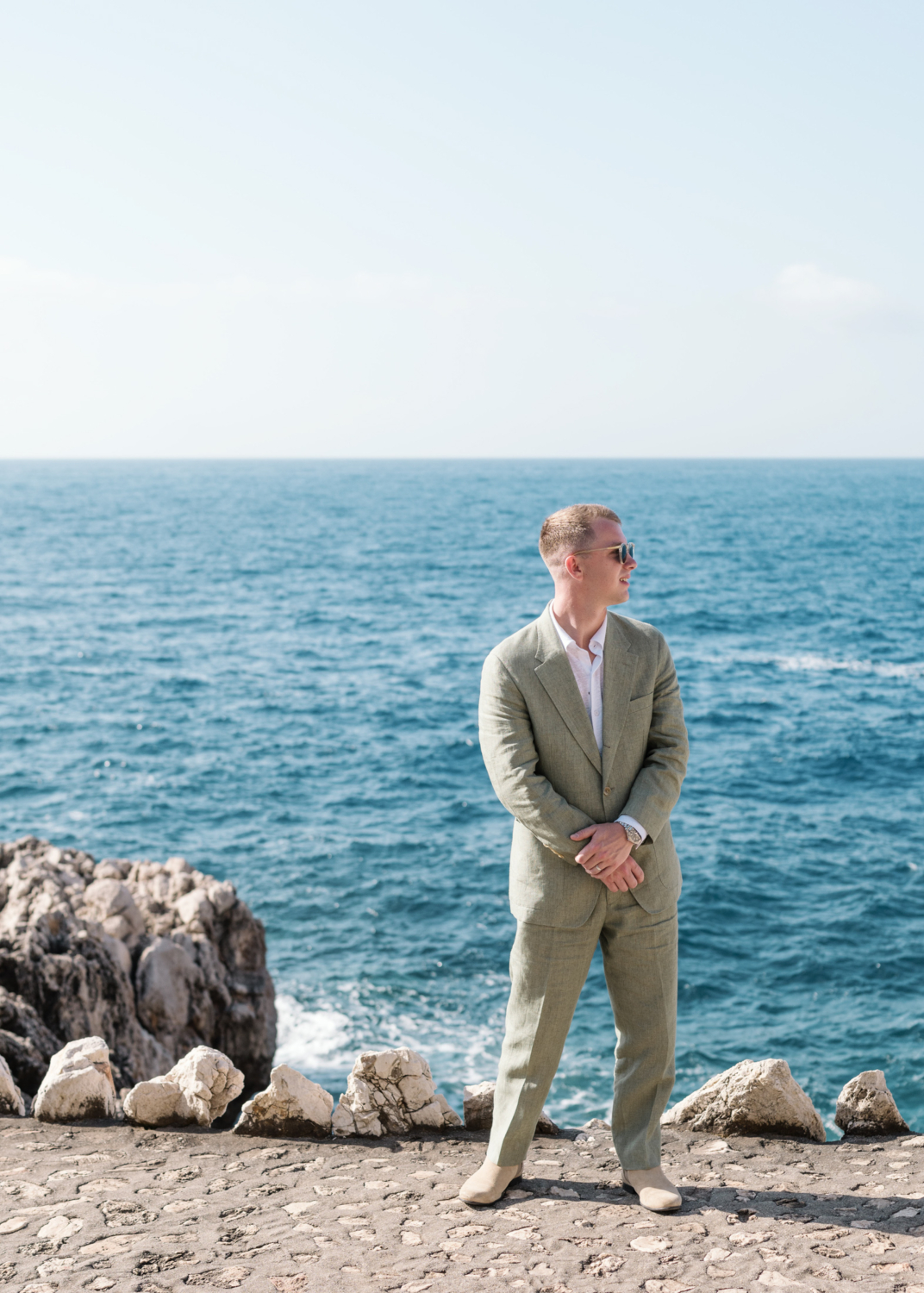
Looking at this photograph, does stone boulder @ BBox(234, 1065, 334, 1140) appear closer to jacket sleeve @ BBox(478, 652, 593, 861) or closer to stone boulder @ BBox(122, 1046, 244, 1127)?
stone boulder @ BBox(122, 1046, 244, 1127)

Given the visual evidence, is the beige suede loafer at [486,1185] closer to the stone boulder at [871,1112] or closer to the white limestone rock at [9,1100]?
the stone boulder at [871,1112]

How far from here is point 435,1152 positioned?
18.5ft

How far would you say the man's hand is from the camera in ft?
14.5

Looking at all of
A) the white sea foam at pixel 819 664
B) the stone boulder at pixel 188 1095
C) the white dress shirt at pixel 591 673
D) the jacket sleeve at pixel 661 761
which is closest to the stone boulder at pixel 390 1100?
the stone boulder at pixel 188 1095

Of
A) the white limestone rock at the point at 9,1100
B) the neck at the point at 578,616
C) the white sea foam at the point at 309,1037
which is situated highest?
the neck at the point at 578,616

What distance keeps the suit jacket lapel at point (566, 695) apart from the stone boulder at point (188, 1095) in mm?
3028

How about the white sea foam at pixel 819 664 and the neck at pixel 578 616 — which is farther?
the white sea foam at pixel 819 664

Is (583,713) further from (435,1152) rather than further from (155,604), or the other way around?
(155,604)

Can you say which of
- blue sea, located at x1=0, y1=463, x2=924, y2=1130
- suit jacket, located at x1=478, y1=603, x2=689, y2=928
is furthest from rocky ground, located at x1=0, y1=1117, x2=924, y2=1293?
blue sea, located at x1=0, y1=463, x2=924, y2=1130

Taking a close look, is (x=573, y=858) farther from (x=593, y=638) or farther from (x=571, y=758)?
(x=593, y=638)

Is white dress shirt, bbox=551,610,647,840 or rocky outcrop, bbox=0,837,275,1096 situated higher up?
white dress shirt, bbox=551,610,647,840

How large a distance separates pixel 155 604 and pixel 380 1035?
45090 mm

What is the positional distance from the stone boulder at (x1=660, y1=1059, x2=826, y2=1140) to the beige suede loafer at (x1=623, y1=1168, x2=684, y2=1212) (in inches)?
35.8

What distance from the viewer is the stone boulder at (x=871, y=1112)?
19.1 feet
